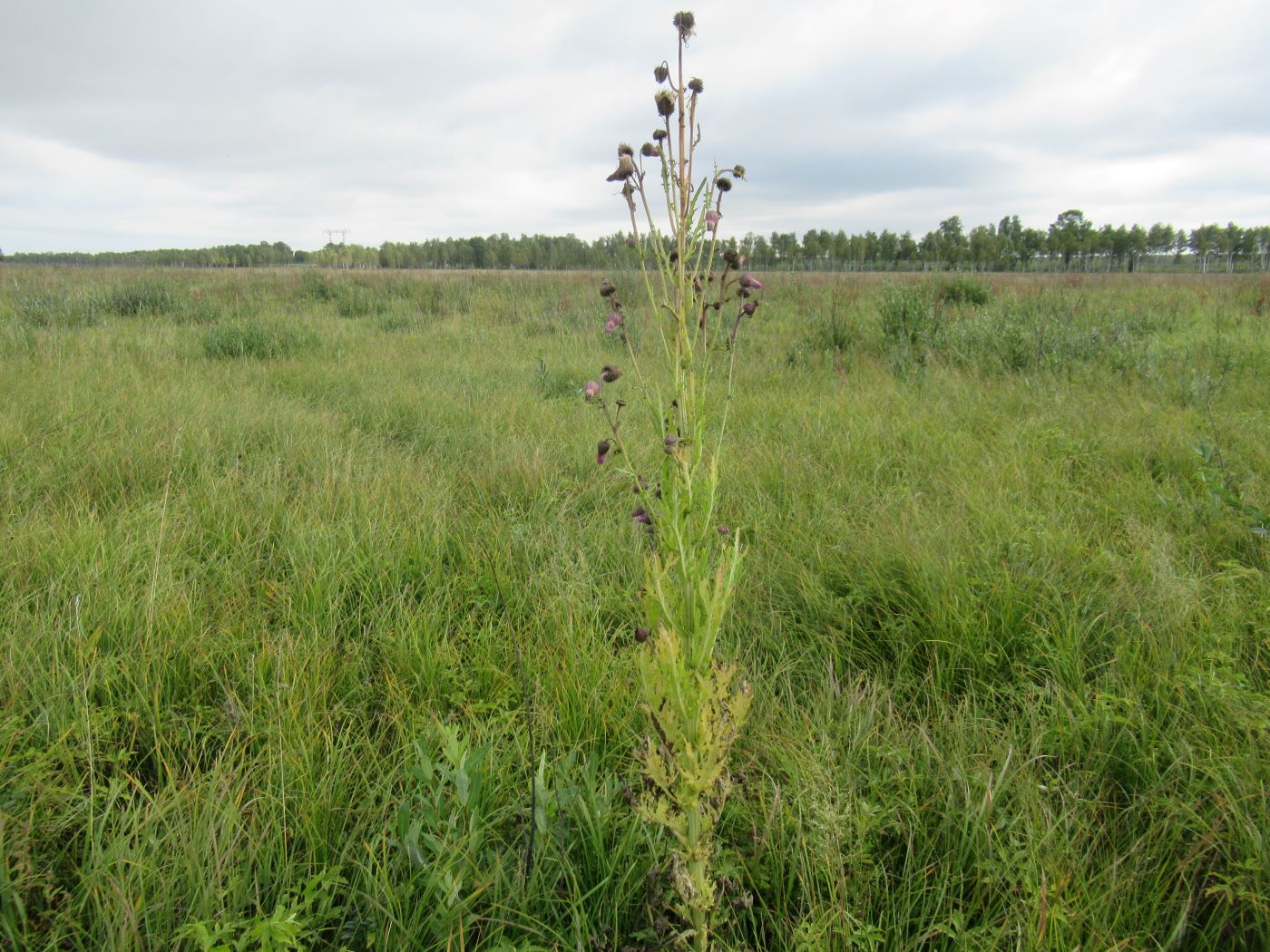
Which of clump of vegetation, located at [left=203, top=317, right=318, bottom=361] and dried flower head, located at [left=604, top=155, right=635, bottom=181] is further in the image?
clump of vegetation, located at [left=203, top=317, right=318, bottom=361]

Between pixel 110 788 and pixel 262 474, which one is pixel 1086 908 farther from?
pixel 262 474

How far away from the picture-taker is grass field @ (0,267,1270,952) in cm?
131

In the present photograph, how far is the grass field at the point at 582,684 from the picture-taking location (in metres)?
1.31

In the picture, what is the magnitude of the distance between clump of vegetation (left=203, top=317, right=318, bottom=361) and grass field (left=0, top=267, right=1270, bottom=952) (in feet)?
8.64

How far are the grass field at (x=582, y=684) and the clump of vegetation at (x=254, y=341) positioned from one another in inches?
104

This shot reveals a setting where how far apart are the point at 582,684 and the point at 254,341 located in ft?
23.1

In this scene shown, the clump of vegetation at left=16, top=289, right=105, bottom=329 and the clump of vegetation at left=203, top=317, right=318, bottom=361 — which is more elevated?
the clump of vegetation at left=16, top=289, right=105, bottom=329

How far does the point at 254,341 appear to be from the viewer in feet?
23.8

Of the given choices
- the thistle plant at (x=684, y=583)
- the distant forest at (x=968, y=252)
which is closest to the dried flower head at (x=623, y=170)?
the thistle plant at (x=684, y=583)

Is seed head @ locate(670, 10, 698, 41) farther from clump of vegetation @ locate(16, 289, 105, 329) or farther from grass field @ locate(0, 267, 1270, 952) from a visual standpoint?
clump of vegetation @ locate(16, 289, 105, 329)

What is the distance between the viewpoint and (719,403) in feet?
16.2

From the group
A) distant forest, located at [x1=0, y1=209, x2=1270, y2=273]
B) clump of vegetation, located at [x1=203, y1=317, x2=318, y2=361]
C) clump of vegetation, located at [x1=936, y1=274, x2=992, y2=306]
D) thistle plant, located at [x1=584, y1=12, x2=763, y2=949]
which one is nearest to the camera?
thistle plant, located at [x1=584, y1=12, x2=763, y2=949]

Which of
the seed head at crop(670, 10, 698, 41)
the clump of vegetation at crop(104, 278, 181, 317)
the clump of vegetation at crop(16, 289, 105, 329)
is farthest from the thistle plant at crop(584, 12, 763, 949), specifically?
the clump of vegetation at crop(104, 278, 181, 317)

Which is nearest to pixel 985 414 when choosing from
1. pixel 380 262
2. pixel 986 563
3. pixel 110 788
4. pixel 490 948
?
pixel 986 563
